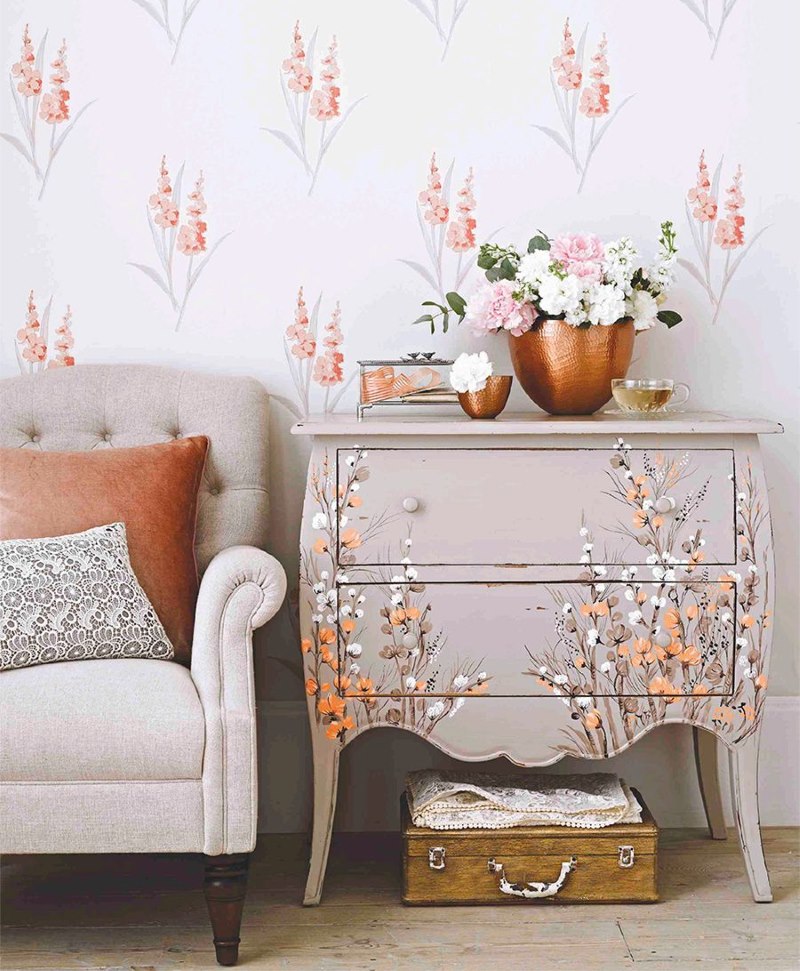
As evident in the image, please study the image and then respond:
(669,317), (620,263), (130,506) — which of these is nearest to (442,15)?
(620,263)

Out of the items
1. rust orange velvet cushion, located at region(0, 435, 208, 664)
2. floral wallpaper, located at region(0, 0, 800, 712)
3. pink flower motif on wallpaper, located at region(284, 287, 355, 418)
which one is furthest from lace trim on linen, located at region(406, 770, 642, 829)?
pink flower motif on wallpaper, located at region(284, 287, 355, 418)

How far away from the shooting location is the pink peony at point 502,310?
2.23 m

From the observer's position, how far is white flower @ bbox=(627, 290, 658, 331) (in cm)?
228

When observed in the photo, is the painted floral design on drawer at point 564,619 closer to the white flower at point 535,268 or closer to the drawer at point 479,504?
the drawer at point 479,504

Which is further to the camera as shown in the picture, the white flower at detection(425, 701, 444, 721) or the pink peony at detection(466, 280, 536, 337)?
the pink peony at detection(466, 280, 536, 337)

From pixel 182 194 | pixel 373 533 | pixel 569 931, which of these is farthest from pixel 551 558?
pixel 182 194

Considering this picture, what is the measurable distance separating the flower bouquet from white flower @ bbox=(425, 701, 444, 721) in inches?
25.5

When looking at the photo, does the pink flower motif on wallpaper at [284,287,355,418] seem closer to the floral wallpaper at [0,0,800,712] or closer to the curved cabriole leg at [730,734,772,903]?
the floral wallpaper at [0,0,800,712]

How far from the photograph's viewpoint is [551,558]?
82.7 inches

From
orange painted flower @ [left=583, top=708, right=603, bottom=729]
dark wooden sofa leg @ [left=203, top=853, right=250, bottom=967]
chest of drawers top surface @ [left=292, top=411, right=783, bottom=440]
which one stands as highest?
chest of drawers top surface @ [left=292, top=411, right=783, bottom=440]

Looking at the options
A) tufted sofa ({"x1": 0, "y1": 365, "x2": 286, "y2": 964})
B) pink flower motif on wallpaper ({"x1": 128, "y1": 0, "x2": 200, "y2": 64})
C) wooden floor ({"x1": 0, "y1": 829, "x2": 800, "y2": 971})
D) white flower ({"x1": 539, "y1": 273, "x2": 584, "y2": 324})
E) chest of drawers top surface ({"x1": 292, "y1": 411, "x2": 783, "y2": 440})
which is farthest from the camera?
pink flower motif on wallpaper ({"x1": 128, "y1": 0, "x2": 200, "y2": 64})

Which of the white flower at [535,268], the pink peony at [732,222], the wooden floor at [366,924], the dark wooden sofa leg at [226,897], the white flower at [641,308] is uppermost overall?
the pink peony at [732,222]

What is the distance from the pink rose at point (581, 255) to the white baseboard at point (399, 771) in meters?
1.06

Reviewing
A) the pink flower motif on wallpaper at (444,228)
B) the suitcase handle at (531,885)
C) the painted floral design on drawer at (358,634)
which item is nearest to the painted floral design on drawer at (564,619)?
the painted floral design on drawer at (358,634)
